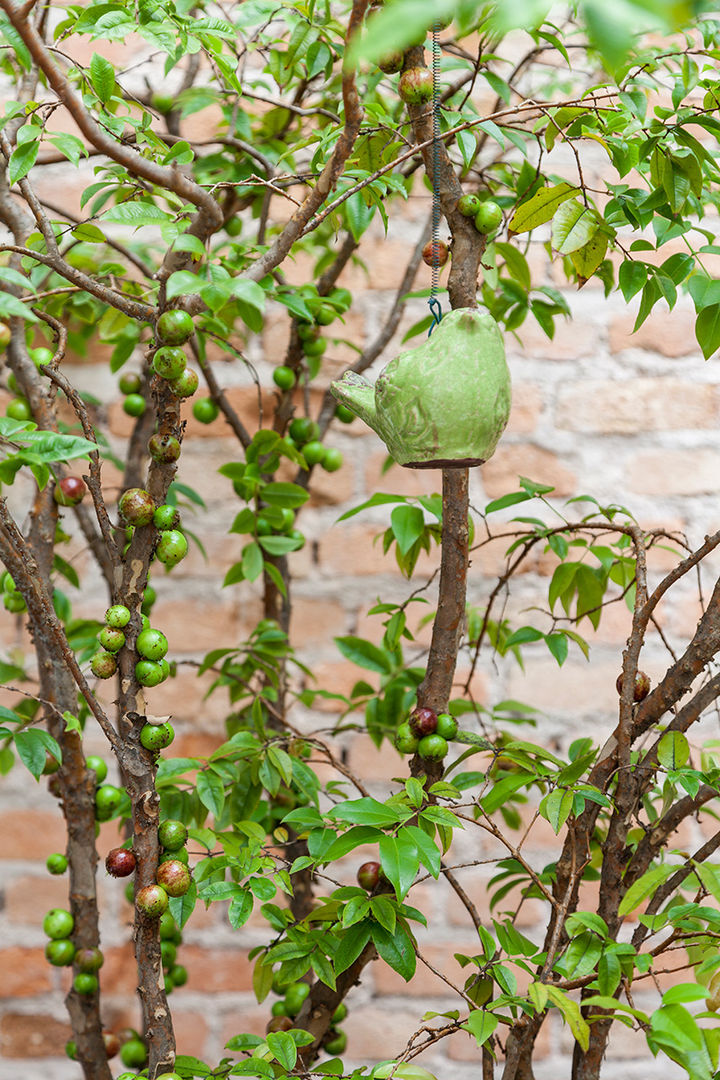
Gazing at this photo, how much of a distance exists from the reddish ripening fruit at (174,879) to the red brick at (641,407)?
0.77 m

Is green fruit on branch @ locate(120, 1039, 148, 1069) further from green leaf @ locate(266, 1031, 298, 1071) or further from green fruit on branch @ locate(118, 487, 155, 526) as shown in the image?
green fruit on branch @ locate(118, 487, 155, 526)

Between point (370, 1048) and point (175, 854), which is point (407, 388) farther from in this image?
point (370, 1048)

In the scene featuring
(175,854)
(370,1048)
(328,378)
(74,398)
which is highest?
(328,378)

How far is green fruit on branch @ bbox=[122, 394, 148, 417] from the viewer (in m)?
1.05

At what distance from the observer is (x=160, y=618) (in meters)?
1.20

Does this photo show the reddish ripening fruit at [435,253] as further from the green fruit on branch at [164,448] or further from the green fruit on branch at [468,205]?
the green fruit on branch at [164,448]

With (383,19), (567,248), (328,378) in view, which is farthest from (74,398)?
(328,378)

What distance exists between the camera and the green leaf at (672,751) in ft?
2.17

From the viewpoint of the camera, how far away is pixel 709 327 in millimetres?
704

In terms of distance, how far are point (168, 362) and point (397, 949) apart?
0.41m

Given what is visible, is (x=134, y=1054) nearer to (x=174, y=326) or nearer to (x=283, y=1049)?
(x=283, y=1049)

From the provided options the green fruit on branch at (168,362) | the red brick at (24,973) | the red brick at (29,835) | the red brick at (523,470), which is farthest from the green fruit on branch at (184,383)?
the red brick at (24,973)

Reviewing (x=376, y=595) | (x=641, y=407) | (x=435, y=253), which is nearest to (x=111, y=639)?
(x=435, y=253)

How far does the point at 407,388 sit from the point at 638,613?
26 centimetres
